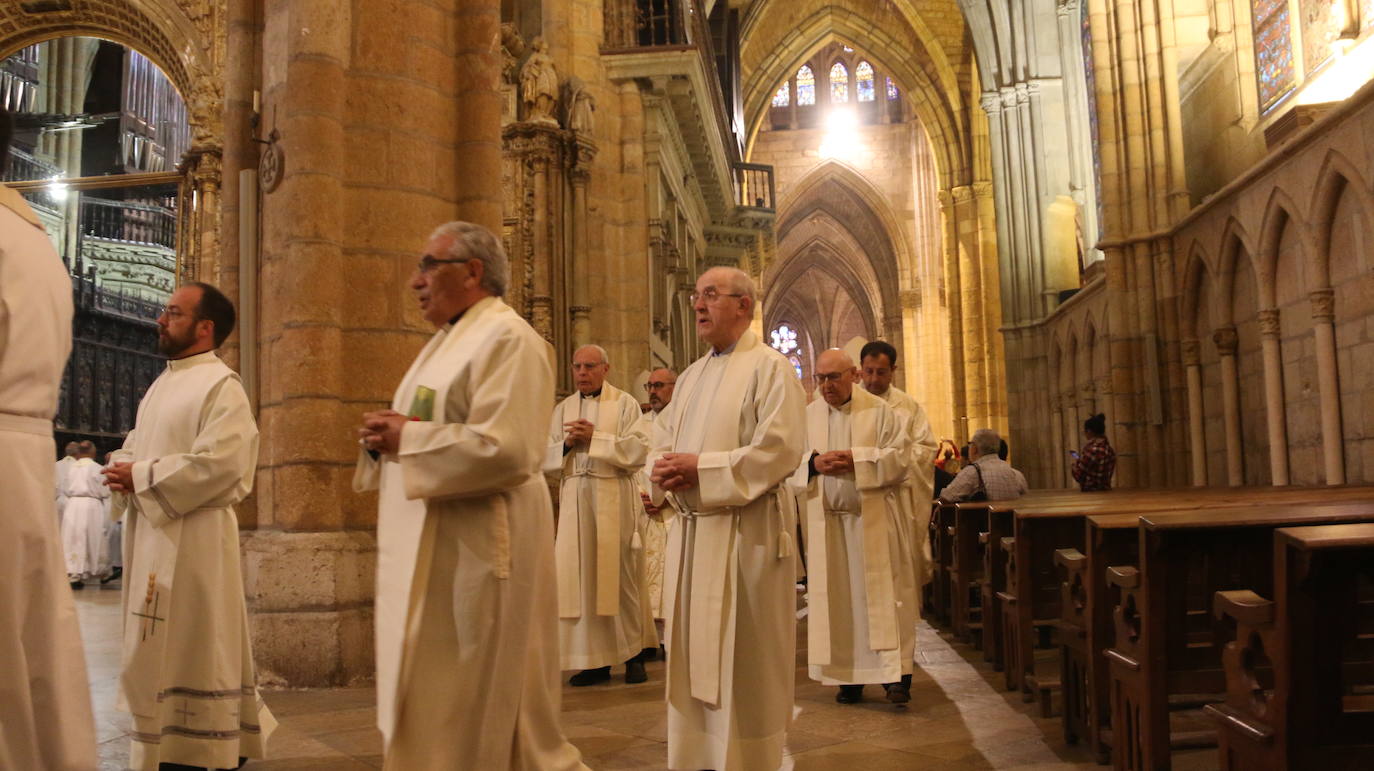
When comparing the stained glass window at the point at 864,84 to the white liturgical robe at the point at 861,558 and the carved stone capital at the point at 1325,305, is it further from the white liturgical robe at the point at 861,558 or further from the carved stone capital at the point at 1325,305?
the white liturgical robe at the point at 861,558

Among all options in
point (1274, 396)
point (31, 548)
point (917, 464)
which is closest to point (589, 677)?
point (917, 464)

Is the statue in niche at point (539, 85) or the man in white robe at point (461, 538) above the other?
the statue in niche at point (539, 85)

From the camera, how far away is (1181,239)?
13.6 metres

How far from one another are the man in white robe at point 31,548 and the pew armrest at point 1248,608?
2.86 metres

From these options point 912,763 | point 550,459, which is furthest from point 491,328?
point 550,459

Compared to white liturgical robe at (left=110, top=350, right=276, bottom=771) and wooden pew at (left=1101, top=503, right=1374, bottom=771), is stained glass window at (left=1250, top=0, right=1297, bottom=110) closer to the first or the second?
wooden pew at (left=1101, top=503, right=1374, bottom=771)

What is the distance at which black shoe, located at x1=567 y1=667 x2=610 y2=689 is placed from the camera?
6395mm

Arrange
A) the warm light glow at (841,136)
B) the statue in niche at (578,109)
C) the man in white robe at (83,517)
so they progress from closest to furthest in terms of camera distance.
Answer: the statue in niche at (578,109) → the man in white robe at (83,517) → the warm light glow at (841,136)

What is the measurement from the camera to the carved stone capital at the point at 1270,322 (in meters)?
10.9

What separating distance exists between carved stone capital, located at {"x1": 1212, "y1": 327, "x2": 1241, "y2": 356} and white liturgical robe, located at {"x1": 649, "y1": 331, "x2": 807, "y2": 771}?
9.93 metres

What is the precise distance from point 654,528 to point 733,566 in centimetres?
440

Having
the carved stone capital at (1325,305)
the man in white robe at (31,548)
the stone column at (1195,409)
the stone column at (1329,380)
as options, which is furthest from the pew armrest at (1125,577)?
the stone column at (1195,409)

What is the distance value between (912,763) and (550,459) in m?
3.02

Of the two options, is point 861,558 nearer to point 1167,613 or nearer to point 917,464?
point 917,464
